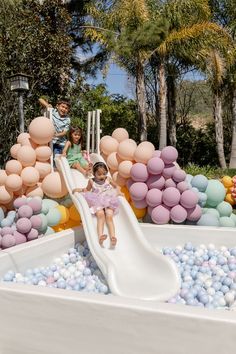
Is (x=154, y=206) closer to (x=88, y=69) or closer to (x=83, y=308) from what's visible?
(x=83, y=308)

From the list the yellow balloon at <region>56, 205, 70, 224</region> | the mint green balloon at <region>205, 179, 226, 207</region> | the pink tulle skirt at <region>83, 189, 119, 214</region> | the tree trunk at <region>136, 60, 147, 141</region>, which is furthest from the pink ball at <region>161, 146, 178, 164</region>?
the tree trunk at <region>136, 60, 147, 141</region>

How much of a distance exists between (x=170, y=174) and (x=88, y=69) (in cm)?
1577

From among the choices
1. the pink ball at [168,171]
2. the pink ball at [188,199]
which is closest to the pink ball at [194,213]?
the pink ball at [188,199]

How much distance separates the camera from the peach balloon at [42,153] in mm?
6051

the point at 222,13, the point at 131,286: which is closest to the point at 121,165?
the point at 131,286

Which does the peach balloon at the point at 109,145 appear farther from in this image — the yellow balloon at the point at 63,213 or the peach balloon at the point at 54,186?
the yellow balloon at the point at 63,213

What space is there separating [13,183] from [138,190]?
1715 millimetres

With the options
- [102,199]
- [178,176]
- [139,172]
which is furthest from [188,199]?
[102,199]

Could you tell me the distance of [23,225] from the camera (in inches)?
194

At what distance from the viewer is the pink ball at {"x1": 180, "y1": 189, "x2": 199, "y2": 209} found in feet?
17.8

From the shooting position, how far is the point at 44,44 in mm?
13375

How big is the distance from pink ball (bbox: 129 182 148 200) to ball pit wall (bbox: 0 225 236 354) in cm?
280

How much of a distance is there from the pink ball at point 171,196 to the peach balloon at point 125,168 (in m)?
0.66

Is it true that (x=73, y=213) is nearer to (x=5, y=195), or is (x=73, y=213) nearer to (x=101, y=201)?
(x=101, y=201)
